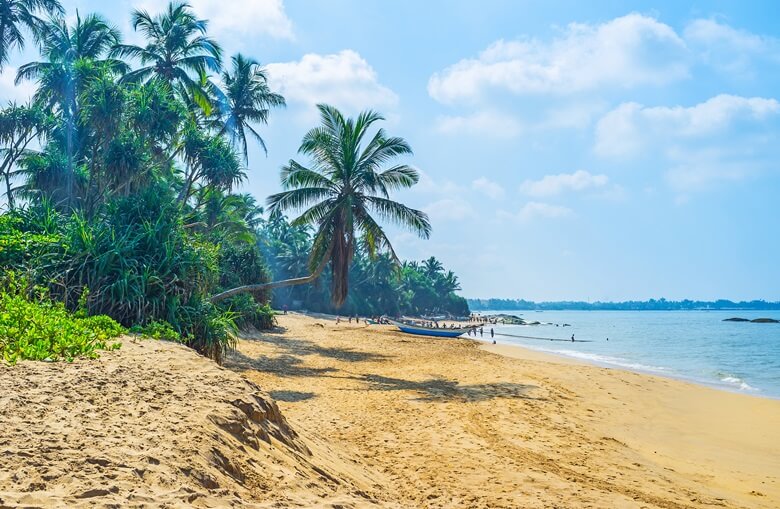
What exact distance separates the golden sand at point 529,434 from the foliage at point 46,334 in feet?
9.11

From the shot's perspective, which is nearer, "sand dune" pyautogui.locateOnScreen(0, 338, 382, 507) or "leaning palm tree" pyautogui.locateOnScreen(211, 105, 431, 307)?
"sand dune" pyautogui.locateOnScreen(0, 338, 382, 507)

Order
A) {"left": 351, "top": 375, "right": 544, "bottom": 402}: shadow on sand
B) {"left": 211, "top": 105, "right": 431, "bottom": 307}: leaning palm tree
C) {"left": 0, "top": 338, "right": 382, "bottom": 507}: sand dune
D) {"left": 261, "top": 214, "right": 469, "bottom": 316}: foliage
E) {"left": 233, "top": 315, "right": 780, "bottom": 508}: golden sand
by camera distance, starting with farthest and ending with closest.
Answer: {"left": 261, "top": 214, "right": 469, "bottom": 316}: foliage
{"left": 211, "top": 105, "right": 431, "bottom": 307}: leaning palm tree
{"left": 351, "top": 375, "right": 544, "bottom": 402}: shadow on sand
{"left": 233, "top": 315, "right": 780, "bottom": 508}: golden sand
{"left": 0, "top": 338, "right": 382, "bottom": 507}: sand dune

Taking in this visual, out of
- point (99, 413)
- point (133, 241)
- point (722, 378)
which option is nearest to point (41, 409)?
point (99, 413)

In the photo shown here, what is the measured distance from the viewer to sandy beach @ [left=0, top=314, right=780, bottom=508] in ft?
A: 10.8

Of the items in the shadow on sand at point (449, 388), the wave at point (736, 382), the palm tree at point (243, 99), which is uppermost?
the palm tree at point (243, 99)

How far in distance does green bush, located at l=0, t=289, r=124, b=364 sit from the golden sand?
2781 mm

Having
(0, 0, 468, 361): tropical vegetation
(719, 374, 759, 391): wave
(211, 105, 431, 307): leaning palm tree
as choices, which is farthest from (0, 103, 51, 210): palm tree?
(719, 374, 759, 391): wave

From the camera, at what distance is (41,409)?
151 inches

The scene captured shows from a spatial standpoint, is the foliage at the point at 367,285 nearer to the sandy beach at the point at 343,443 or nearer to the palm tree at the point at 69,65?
the palm tree at the point at 69,65

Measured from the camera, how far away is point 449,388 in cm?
1191

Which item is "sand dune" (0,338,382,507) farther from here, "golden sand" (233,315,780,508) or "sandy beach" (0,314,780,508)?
"golden sand" (233,315,780,508)

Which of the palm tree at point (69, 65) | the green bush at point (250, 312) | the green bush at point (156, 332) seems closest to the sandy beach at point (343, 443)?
the green bush at point (156, 332)

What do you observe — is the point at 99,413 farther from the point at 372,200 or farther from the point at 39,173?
the point at 39,173

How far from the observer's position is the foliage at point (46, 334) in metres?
5.18
